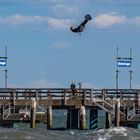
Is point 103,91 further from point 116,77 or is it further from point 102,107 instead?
point 116,77

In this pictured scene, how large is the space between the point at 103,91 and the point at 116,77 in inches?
228

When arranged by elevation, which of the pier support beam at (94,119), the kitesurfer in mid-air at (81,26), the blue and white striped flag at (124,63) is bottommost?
the pier support beam at (94,119)

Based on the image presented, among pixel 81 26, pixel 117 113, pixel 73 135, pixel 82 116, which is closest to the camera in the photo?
pixel 81 26

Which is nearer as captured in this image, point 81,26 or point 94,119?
point 81,26

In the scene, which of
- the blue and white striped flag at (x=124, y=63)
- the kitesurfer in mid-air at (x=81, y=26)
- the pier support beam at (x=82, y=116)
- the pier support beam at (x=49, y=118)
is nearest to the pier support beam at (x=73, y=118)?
the pier support beam at (x=82, y=116)

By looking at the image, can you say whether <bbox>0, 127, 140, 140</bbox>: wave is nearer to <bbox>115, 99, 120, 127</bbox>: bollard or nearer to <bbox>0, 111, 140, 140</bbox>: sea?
<bbox>0, 111, 140, 140</bbox>: sea

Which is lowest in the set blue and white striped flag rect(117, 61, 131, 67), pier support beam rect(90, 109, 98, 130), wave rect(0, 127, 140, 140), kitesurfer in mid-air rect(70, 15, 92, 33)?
wave rect(0, 127, 140, 140)

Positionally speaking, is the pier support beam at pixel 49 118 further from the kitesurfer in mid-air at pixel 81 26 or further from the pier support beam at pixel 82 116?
the kitesurfer in mid-air at pixel 81 26

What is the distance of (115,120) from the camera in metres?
64.6

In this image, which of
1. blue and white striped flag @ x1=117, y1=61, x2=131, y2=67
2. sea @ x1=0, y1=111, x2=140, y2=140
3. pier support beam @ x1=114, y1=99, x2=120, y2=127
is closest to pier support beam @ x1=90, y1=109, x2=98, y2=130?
blue and white striped flag @ x1=117, y1=61, x2=131, y2=67

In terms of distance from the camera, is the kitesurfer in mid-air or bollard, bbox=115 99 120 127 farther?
bollard, bbox=115 99 120 127

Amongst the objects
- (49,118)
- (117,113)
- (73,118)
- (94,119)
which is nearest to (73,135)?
(49,118)

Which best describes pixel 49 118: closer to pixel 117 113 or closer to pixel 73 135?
pixel 117 113

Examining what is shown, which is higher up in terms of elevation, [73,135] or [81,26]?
[81,26]
